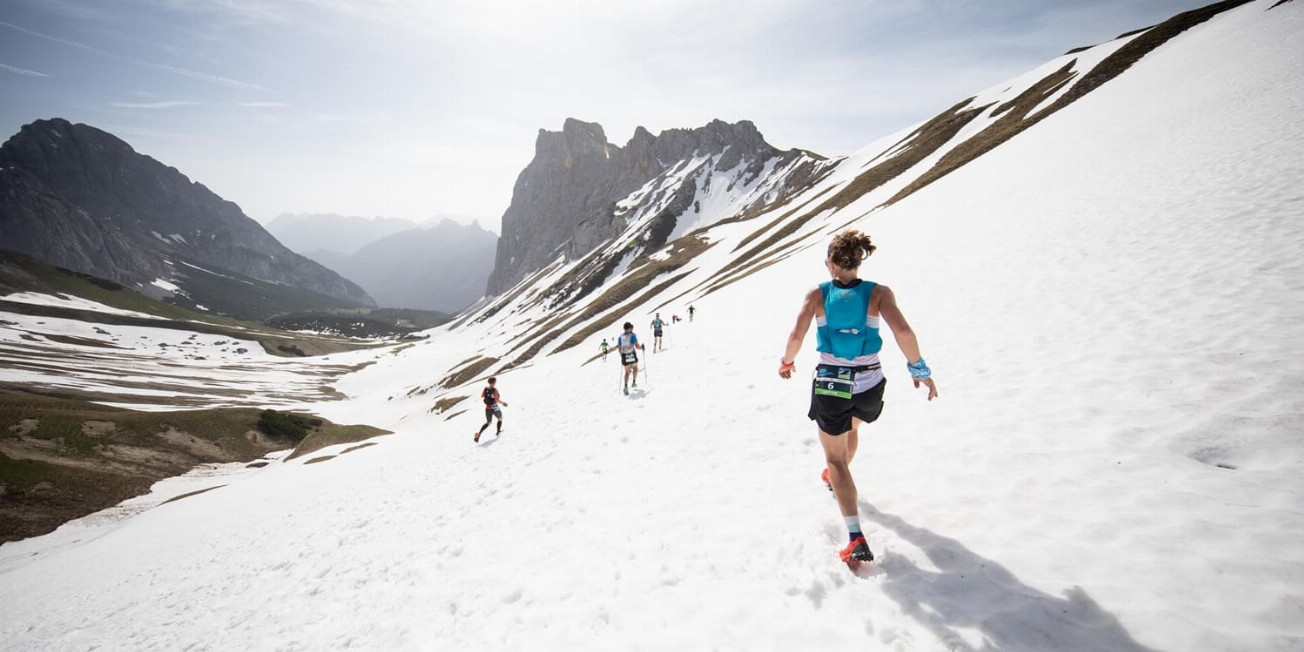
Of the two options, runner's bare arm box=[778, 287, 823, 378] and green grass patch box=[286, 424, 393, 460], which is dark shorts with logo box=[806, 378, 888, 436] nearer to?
runner's bare arm box=[778, 287, 823, 378]

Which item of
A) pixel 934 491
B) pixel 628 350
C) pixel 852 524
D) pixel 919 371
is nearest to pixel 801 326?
pixel 919 371

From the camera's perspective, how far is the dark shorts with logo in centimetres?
546

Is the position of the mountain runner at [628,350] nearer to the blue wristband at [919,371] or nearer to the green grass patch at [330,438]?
the blue wristband at [919,371]

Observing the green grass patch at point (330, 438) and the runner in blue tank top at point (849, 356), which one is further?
the green grass patch at point (330, 438)

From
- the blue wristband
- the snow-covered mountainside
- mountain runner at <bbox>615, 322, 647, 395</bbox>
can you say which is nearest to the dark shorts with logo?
the blue wristband

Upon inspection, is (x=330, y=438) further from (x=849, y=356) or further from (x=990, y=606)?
(x=990, y=606)

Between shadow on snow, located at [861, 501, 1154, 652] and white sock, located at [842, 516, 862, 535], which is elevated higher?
white sock, located at [842, 516, 862, 535]

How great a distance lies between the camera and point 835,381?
18.0 ft

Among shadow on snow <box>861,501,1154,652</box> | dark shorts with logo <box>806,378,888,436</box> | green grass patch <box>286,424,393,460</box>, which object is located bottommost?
green grass patch <box>286,424,393,460</box>

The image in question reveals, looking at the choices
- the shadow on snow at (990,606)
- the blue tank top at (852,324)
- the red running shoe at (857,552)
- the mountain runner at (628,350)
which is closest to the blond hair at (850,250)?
the blue tank top at (852,324)

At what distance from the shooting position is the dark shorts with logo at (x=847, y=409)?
215 inches

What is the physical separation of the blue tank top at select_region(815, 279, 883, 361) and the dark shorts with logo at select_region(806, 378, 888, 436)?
1.62 ft

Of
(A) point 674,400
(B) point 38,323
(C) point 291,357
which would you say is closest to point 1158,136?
(A) point 674,400

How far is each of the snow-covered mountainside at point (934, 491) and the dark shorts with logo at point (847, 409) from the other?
165cm
